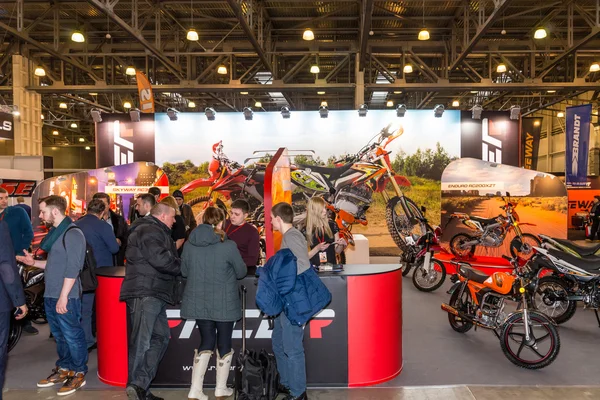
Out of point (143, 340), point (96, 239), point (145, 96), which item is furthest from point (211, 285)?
point (145, 96)

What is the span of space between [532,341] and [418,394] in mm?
1273

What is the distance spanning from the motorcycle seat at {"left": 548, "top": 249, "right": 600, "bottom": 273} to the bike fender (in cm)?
729

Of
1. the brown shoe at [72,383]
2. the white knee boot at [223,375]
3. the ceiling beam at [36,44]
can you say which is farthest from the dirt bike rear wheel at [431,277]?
the ceiling beam at [36,44]

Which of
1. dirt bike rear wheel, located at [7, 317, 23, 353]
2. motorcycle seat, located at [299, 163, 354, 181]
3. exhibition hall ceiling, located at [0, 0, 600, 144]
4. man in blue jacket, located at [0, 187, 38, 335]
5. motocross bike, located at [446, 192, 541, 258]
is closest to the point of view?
dirt bike rear wheel, located at [7, 317, 23, 353]

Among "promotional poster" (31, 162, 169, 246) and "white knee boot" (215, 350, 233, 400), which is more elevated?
"promotional poster" (31, 162, 169, 246)

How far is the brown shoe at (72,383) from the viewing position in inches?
142

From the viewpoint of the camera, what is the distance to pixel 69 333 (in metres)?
3.61

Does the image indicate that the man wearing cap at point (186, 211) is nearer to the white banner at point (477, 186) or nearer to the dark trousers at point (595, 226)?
the white banner at point (477, 186)

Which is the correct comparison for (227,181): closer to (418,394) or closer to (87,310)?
(87,310)

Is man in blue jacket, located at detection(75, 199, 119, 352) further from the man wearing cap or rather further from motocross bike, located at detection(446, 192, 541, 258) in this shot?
motocross bike, located at detection(446, 192, 541, 258)

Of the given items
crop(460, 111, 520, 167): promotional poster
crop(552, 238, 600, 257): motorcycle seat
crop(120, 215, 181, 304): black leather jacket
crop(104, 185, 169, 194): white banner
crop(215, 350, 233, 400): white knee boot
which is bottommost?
crop(215, 350, 233, 400): white knee boot

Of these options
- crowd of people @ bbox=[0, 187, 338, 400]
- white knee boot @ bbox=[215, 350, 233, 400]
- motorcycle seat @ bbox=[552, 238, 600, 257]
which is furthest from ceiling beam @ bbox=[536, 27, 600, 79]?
white knee boot @ bbox=[215, 350, 233, 400]

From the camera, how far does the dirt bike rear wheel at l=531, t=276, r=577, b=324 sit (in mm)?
5430

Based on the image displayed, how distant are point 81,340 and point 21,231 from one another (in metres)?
2.56
